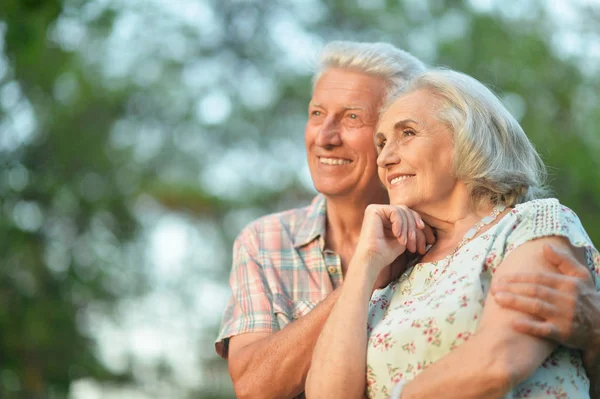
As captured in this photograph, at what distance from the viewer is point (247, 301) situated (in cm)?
287

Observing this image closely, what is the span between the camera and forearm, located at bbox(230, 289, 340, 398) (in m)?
2.49

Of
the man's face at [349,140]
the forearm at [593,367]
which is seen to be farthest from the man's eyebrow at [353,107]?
the forearm at [593,367]

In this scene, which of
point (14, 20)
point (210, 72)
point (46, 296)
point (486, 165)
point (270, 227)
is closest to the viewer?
A: point (486, 165)

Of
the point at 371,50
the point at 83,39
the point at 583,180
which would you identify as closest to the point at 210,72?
the point at 83,39

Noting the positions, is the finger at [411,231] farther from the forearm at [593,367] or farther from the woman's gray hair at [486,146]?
the forearm at [593,367]

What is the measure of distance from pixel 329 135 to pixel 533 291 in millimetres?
1315

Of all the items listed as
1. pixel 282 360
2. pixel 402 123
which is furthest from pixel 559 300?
pixel 282 360

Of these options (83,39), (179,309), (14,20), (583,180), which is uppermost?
(83,39)

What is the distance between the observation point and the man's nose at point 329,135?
3070mm

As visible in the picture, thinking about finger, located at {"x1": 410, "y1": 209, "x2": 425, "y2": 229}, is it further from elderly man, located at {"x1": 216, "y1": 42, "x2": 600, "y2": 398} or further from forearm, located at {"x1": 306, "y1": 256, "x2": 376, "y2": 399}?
elderly man, located at {"x1": 216, "y1": 42, "x2": 600, "y2": 398}

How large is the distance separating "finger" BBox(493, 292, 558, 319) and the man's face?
3.95ft

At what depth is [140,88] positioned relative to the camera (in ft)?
43.7

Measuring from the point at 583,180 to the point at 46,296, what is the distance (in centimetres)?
710

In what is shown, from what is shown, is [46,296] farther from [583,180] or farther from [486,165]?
[486,165]
